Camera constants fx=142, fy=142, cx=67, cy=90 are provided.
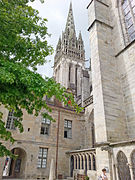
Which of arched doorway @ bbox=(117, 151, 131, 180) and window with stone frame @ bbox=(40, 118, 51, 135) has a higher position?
window with stone frame @ bbox=(40, 118, 51, 135)

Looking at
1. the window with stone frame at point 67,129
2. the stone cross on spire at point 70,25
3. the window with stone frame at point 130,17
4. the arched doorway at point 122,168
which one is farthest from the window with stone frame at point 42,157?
the stone cross on spire at point 70,25

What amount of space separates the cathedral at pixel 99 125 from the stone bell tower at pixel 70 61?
69.8 feet

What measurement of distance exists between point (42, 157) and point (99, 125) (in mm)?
6921

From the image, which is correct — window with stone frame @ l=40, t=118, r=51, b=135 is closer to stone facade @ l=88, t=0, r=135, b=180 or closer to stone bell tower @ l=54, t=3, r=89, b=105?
stone facade @ l=88, t=0, r=135, b=180

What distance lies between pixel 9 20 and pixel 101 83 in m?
5.49

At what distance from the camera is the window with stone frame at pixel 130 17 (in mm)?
9289

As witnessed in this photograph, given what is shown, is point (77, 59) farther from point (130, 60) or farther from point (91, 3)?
point (130, 60)

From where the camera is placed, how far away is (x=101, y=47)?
9.27 metres

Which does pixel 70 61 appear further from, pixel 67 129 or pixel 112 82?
pixel 112 82

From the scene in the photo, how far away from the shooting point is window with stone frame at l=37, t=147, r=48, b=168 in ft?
37.5

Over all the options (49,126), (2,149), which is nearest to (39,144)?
(49,126)

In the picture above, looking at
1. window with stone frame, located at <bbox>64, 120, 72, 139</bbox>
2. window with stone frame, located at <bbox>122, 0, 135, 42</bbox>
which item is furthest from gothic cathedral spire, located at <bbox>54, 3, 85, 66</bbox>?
window with stone frame, located at <bbox>122, 0, 135, 42</bbox>

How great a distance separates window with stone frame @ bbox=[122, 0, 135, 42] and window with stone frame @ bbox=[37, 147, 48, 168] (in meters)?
A: 10.7

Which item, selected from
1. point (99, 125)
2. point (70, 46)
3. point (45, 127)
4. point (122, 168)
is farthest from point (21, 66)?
point (70, 46)
